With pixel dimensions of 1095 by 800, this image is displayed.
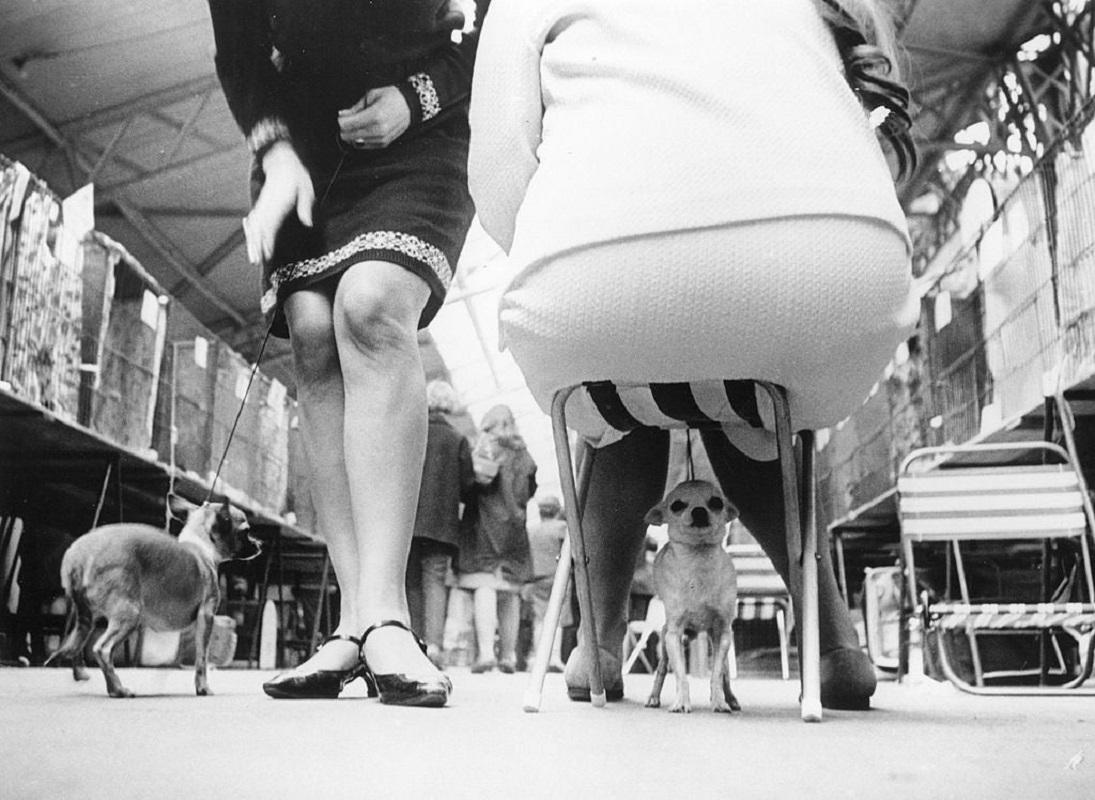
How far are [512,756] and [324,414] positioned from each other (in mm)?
708

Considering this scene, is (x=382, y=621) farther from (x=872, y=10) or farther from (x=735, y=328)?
(x=872, y=10)

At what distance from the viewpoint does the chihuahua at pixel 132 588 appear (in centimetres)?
144

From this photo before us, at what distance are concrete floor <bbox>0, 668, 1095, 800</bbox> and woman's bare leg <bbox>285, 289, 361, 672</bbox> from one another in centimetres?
31

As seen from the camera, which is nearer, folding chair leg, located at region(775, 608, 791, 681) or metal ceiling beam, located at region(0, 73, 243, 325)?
metal ceiling beam, located at region(0, 73, 243, 325)

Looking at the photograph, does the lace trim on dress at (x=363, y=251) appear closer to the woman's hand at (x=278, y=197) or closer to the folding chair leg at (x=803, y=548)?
the woman's hand at (x=278, y=197)

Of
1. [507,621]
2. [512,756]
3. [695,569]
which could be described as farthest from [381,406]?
[507,621]

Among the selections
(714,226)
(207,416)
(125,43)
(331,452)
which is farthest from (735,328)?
(207,416)

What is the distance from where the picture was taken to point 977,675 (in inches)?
105

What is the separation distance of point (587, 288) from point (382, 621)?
40 centimetres

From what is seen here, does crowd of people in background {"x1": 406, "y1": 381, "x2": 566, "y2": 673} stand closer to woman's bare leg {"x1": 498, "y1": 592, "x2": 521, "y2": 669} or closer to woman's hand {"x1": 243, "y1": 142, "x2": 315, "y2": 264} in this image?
woman's bare leg {"x1": 498, "y1": 592, "x2": 521, "y2": 669}

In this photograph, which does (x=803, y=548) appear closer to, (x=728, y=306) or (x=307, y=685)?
(x=728, y=306)

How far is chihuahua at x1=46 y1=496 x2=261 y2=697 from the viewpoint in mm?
1440

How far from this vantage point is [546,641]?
105 cm

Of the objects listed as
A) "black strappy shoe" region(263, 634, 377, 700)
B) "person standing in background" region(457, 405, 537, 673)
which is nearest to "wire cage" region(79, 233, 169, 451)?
"black strappy shoe" region(263, 634, 377, 700)
